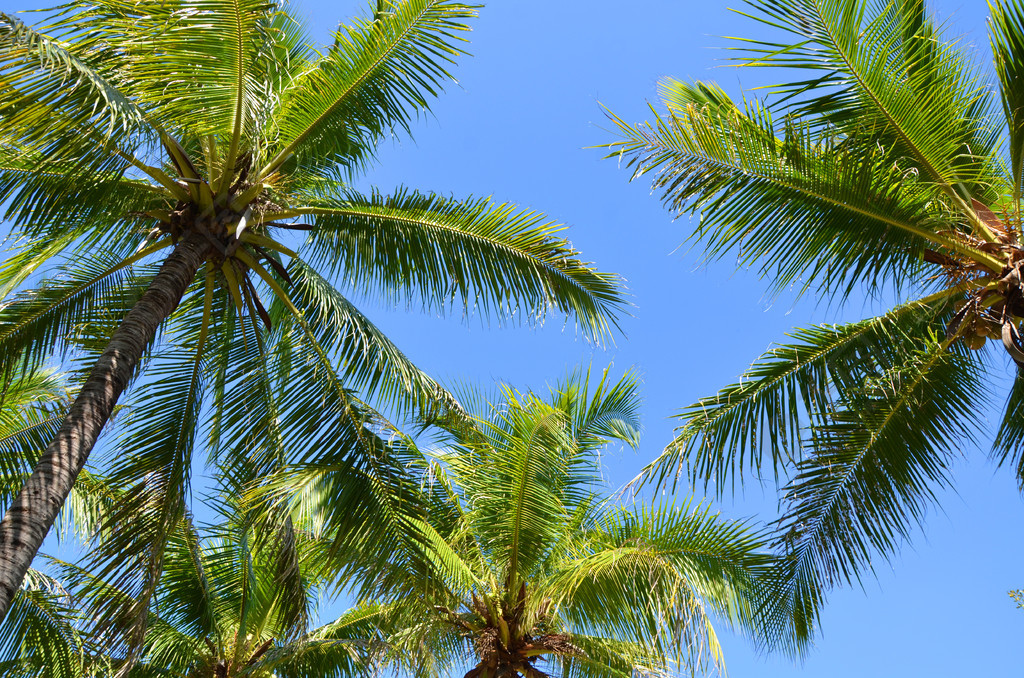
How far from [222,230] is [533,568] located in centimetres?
461

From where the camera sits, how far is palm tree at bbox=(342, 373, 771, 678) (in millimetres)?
8598

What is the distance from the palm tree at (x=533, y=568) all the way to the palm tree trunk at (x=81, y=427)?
2789 mm

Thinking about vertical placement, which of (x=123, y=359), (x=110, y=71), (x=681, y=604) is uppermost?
(x=110, y=71)

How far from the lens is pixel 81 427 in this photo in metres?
6.54

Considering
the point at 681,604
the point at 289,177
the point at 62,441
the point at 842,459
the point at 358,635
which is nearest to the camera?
the point at 62,441

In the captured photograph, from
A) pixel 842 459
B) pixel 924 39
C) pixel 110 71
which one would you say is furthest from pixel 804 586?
pixel 110 71

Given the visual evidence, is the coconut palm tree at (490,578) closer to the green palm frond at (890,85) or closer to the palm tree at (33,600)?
the palm tree at (33,600)

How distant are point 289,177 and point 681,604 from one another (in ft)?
17.2

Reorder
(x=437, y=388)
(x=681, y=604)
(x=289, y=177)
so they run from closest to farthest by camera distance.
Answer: (x=681, y=604)
(x=289, y=177)
(x=437, y=388)

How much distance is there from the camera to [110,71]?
25.3ft

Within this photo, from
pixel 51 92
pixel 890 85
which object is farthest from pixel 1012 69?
pixel 51 92

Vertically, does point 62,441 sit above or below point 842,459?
below

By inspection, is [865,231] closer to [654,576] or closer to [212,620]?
[654,576]

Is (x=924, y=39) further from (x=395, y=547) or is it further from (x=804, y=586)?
(x=395, y=547)
